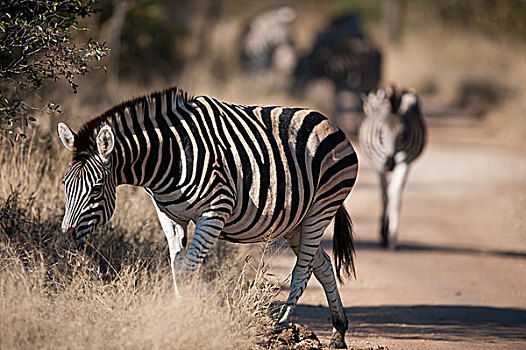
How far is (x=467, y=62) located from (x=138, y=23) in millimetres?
17083

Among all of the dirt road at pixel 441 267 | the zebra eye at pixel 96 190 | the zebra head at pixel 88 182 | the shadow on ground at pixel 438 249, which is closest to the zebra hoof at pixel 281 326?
the dirt road at pixel 441 267

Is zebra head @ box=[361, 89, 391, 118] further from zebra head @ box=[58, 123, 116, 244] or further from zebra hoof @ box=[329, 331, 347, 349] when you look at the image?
zebra head @ box=[58, 123, 116, 244]

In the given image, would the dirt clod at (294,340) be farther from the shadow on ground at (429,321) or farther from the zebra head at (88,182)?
the zebra head at (88,182)

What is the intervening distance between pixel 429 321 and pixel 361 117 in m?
15.3

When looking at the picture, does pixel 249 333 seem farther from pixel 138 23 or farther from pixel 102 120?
pixel 138 23

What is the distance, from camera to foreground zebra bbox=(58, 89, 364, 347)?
4754mm

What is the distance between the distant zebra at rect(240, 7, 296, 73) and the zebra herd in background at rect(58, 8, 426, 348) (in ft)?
59.9

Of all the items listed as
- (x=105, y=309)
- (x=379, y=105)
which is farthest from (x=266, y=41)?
(x=105, y=309)

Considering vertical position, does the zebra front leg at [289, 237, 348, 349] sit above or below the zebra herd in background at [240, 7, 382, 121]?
below

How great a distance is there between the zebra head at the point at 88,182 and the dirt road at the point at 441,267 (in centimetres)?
246

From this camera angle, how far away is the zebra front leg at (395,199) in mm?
10383

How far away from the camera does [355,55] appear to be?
21.3 m

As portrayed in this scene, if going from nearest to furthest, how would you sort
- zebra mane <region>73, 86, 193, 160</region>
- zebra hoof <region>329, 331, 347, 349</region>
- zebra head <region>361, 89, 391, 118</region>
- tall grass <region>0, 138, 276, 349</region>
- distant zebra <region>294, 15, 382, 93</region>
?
tall grass <region>0, 138, 276, 349</region> → zebra mane <region>73, 86, 193, 160</region> → zebra hoof <region>329, 331, 347, 349</region> → zebra head <region>361, 89, 391, 118</region> → distant zebra <region>294, 15, 382, 93</region>

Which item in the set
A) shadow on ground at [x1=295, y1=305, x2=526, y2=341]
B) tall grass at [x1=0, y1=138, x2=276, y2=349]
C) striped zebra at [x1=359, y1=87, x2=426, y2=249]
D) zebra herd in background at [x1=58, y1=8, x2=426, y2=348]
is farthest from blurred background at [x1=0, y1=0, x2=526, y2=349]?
tall grass at [x1=0, y1=138, x2=276, y2=349]
